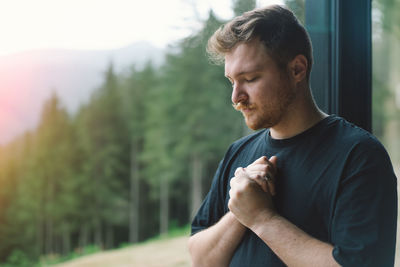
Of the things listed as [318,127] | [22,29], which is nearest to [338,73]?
[318,127]

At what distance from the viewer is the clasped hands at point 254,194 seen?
30.5 inches

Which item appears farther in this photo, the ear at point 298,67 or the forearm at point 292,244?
the ear at point 298,67

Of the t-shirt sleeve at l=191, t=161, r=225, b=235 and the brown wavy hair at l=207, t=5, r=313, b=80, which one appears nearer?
the brown wavy hair at l=207, t=5, r=313, b=80

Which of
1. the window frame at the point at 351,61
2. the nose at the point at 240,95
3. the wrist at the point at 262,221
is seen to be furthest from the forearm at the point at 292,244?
the window frame at the point at 351,61

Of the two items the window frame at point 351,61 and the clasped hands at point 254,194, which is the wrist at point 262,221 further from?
the window frame at point 351,61

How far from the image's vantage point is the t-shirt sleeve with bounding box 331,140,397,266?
664 mm

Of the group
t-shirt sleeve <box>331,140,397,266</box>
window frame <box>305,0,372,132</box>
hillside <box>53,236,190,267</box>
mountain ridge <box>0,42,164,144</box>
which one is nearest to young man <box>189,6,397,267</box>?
t-shirt sleeve <box>331,140,397,266</box>

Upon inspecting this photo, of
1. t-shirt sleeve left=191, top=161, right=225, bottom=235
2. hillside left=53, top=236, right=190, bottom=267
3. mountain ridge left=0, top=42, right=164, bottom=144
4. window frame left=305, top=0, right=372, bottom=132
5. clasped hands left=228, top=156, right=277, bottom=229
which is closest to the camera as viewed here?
clasped hands left=228, top=156, right=277, bottom=229

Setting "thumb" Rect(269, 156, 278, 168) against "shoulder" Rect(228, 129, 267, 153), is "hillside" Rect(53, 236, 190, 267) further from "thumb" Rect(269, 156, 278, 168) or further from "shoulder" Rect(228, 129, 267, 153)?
"thumb" Rect(269, 156, 278, 168)

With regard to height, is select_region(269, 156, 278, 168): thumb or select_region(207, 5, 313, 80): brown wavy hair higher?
select_region(207, 5, 313, 80): brown wavy hair

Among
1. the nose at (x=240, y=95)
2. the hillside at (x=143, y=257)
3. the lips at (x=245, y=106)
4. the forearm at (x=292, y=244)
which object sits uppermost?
the nose at (x=240, y=95)

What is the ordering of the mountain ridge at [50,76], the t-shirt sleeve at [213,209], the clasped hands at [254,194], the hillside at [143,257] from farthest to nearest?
the hillside at [143,257] → the mountain ridge at [50,76] → the t-shirt sleeve at [213,209] → the clasped hands at [254,194]

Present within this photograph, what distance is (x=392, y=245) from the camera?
0.70 meters

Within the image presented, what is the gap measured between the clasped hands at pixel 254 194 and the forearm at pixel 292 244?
0.06 feet
